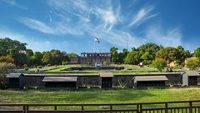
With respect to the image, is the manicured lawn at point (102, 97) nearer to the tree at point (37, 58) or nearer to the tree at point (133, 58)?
the tree at point (37, 58)

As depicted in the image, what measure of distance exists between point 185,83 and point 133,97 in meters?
13.2

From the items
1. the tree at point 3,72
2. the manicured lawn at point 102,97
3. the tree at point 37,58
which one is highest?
the tree at point 37,58

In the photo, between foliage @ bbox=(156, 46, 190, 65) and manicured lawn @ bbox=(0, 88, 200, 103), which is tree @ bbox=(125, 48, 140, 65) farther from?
manicured lawn @ bbox=(0, 88, 200, 103)

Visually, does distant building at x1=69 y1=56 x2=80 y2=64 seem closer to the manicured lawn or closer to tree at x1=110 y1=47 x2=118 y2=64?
tree at x1=110 y1=47 x2=118 y2=64

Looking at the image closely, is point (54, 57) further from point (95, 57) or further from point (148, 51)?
point (148, 51)

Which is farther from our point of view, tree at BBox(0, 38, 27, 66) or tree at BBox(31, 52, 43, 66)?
tree at BBox(31, 52, 43, 66)

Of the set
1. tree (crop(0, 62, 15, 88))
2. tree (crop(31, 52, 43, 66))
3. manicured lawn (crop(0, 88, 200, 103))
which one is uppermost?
tree (crop(31, 52, 43, 66))

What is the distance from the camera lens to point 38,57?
99750 millimetres

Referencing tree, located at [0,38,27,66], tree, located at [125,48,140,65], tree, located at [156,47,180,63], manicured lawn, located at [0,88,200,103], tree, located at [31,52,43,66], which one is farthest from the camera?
tree, located at [125,48,140,65]

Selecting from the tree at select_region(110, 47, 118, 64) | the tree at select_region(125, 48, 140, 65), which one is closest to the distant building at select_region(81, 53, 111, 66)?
the tree at select_region(110, 47, 118, 64)

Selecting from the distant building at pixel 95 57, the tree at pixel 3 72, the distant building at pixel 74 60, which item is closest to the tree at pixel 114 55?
the distant building at pixel 95 57

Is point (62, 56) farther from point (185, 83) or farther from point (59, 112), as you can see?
→ point (59, 112)

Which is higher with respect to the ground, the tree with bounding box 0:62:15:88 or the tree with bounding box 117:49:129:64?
the tree with bounding box 117:49:129:64

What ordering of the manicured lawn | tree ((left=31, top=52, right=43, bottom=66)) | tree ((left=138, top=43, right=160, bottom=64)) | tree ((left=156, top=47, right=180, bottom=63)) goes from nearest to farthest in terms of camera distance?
the manicured lawn → tree ((left=156, top=47, right=180, bottom=63)) → tree ((left=138, top=43, right=160, bottom=64)) → tree ((left=31, top=52, right=43, bottom=66))
